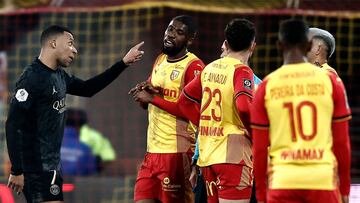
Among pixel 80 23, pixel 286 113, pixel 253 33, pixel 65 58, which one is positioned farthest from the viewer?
pixel 80 23

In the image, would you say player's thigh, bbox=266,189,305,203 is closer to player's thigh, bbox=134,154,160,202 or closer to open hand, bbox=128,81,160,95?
open hand, bbox=128,81,160,95

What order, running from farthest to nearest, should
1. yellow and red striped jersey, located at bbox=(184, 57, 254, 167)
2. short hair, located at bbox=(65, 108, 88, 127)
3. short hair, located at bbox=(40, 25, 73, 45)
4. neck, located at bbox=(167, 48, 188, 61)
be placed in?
short hair, located at bbox=(65, 108, 88, 127)
neck, located at bbox=(167, 48, 188, 61)
short hair, located at bbox=(40, 25, 73, 45)
yellow and red striped jersey, located at bbox=(184, 57, 254, 167)

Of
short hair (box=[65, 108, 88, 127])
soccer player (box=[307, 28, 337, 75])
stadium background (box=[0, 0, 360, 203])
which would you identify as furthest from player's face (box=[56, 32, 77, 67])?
short hair (box=[65, 108, 88, 127])

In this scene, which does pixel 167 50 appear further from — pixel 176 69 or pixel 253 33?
pixel 253 33

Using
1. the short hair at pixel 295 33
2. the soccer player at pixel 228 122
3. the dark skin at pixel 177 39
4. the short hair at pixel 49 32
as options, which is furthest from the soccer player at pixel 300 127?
the short hair at pixel 49 32

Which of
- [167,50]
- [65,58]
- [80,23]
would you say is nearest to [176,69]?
[167,50]

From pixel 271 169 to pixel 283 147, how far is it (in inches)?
8.1

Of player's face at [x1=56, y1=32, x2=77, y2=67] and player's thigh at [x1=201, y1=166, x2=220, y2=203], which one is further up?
player's face at [x1=56, y1=32, x2=77, y2=67]

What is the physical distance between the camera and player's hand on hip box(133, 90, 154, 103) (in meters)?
9.76

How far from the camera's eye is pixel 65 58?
959 cm

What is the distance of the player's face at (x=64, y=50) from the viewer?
9562 mm

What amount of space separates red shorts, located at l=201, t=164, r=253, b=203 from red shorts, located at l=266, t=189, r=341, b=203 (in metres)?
1.51

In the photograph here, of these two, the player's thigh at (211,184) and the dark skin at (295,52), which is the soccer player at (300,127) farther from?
the player's thigh at (211,184)

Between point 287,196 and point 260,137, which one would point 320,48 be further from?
point 287,196
